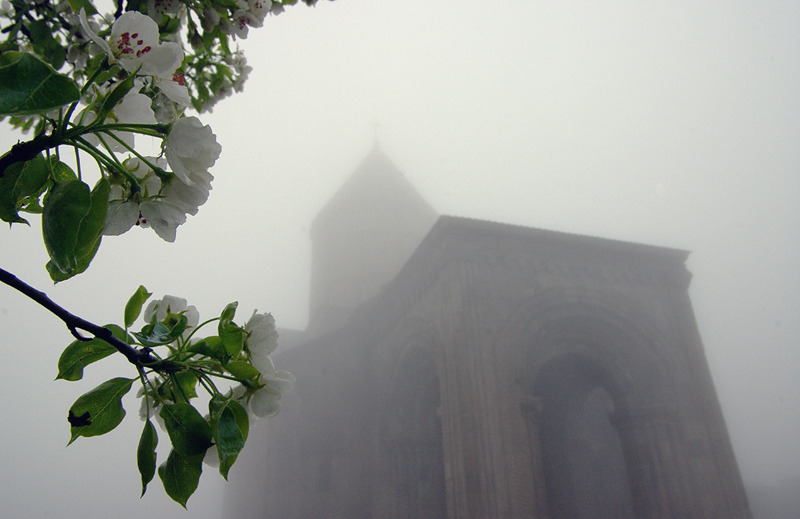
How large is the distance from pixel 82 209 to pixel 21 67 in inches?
6.9

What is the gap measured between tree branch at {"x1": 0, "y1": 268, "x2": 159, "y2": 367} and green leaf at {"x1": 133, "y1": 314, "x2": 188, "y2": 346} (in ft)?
0.14

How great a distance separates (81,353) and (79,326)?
0.05 metres

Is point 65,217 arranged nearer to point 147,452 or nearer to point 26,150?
point 26,150

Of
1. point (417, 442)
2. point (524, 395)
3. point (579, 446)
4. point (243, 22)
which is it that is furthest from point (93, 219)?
point (579, 446)

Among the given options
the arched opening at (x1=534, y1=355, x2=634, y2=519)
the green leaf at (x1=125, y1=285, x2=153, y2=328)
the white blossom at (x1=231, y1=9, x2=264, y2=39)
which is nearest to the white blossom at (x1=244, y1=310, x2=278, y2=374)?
the green leaf at (x1=125, y1=285, x2=153, y2=328)

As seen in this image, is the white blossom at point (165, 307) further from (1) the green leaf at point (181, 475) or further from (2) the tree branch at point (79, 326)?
(1) the green leaf at point (181, 475)

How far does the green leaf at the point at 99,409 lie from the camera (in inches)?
31.0

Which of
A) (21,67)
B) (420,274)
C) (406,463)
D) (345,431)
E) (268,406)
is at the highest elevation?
(420,274)

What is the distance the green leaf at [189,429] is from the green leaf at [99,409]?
0.36 feet

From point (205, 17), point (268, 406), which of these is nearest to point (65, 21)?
point (205, 17)

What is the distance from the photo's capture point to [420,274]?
11484 mm

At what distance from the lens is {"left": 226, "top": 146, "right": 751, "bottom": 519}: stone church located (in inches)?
348

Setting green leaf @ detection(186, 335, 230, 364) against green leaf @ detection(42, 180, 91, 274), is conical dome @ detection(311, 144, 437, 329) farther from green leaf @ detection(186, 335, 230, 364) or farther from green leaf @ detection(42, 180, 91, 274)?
green leaf @ detection(42, 180, 91, 274)

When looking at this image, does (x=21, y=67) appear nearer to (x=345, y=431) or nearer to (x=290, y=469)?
(x=345, y=431)
